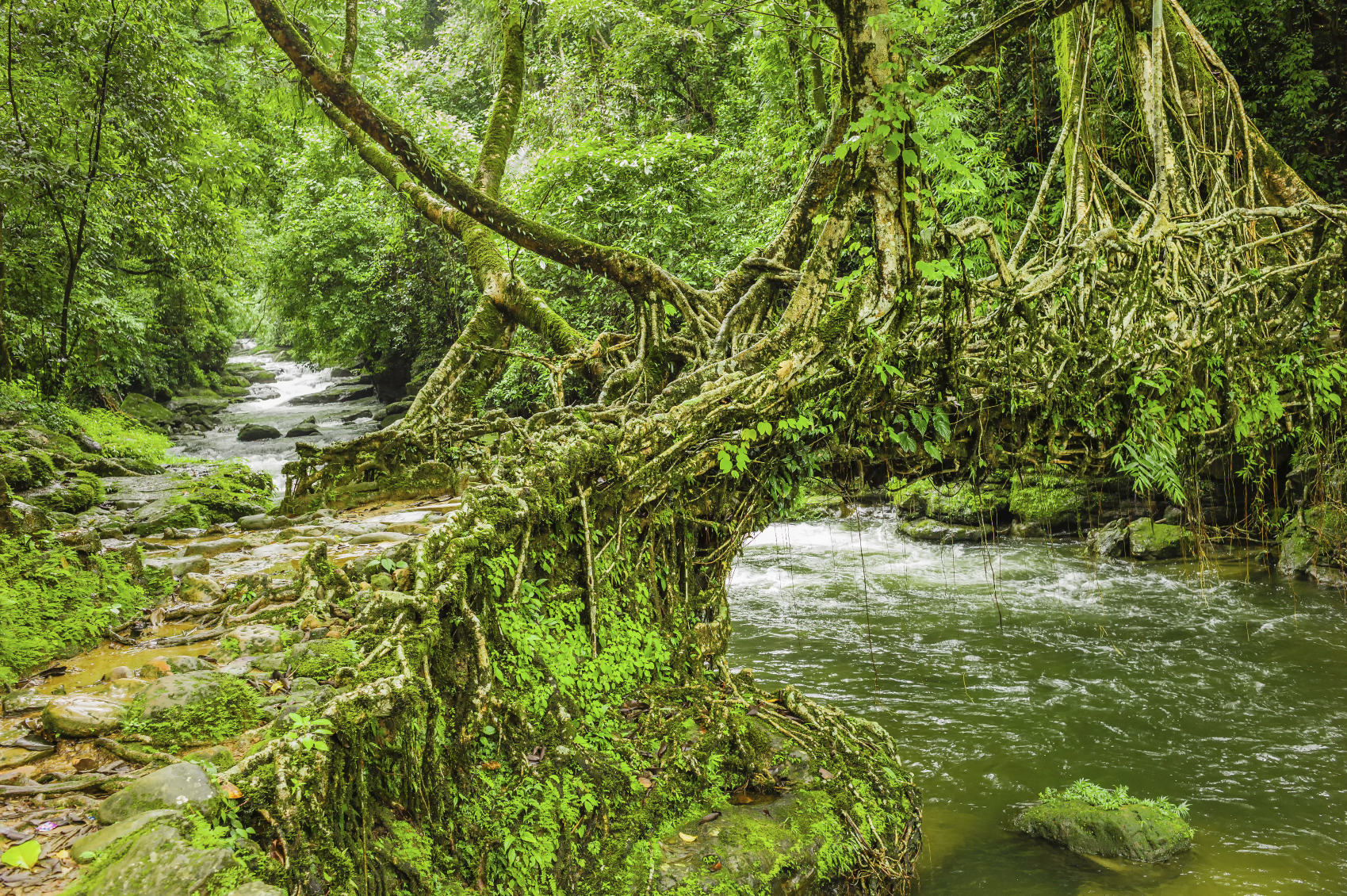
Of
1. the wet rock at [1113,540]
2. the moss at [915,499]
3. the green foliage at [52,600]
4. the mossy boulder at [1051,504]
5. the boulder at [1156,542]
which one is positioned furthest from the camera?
the moss at [915,499]

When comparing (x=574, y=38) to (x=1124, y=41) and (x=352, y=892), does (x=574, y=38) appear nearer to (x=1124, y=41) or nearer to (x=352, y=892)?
(x=1124, y=41)

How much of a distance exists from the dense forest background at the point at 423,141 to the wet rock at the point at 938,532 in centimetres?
476

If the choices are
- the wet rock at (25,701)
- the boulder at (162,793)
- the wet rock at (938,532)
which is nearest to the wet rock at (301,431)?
the wet rock at (938,532)

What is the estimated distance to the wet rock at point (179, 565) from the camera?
4.67 m

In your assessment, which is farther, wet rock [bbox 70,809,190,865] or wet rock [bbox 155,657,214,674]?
wet rock [bbox 155,657,214,674]

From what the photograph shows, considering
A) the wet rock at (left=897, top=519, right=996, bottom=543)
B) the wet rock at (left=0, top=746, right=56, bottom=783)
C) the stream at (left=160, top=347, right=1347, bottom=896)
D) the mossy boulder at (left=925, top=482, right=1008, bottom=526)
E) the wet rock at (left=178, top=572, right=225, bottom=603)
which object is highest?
the wet rock at (left=178, top=572, right=225, bottom=603)

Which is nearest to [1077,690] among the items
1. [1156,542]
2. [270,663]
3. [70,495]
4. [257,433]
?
[1156,542]

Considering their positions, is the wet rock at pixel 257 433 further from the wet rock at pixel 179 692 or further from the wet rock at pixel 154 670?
the wet rock at pixel 179 692

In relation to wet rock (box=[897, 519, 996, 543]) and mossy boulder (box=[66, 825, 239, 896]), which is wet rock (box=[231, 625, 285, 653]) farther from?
wet rock (box=[897, 519, 996, 543])

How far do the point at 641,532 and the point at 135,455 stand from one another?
36.0ft

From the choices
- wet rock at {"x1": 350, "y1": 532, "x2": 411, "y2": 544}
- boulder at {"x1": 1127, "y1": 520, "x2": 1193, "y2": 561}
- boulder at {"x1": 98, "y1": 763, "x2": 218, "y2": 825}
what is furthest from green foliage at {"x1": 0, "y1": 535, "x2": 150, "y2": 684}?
boulder at {"x1": 1127, "y1": 520, "x2": 1193, "y2": 561}

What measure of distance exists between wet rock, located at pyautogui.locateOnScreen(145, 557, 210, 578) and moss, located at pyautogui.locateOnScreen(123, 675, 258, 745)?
6.93ft

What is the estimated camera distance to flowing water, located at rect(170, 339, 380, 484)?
16469mm

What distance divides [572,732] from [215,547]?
3818 millimetres
